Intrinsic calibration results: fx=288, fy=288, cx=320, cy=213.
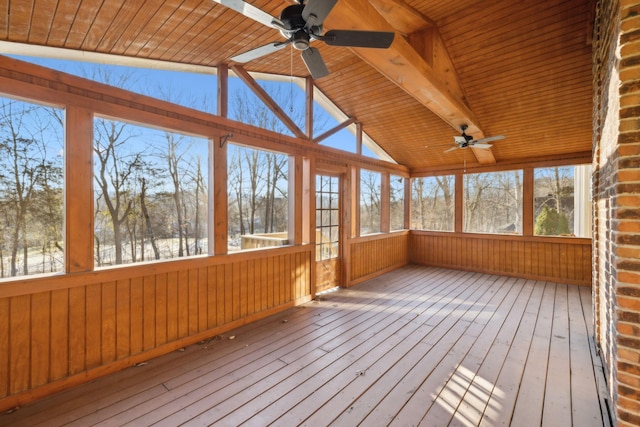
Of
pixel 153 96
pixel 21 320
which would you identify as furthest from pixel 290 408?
pixel 153 96

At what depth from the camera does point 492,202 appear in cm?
743

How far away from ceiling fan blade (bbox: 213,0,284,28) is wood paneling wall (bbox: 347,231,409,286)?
413 centimetres

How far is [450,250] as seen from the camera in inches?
271

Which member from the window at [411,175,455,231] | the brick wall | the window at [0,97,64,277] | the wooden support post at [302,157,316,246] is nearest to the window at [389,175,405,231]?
the window at [411,175,455,231]

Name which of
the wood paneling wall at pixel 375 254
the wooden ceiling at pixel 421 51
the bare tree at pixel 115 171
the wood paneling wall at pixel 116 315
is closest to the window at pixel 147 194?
the bare tree at pixel 115 171

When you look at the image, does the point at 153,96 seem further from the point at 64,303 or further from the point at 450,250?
the point at 450,250

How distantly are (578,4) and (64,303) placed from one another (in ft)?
18.0

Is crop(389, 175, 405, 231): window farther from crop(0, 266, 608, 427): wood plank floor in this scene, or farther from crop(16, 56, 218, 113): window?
crop(16, 56, 218, 113): window

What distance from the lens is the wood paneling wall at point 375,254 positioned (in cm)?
557

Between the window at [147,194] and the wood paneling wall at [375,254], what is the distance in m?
3.07

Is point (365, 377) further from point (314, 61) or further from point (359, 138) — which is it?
point (359, 138)

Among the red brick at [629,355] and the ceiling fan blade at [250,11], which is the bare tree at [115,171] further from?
the red brick at [629,355]

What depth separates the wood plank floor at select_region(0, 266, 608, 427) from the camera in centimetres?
200

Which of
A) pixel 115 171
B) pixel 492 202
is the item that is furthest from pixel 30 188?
pixel 492 202
